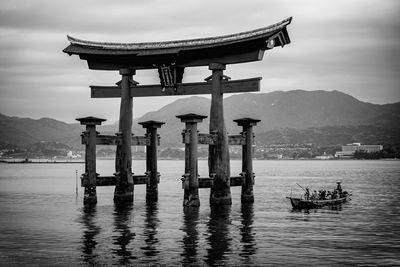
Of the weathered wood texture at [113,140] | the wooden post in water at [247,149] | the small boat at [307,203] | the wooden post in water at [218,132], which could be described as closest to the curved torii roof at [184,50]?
the wooden post in water at [218,132]

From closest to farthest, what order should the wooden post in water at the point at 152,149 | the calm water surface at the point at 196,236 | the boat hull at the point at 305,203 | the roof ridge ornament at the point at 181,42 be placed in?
the calm water surface at the point at 196,236 < the roof ridge ornament at the point at 181,42 < the wooden post in water at the point at 152,149 < the boat hull at the point at 305,203

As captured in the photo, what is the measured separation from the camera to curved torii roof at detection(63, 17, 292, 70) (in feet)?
112

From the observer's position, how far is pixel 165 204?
47.7 m

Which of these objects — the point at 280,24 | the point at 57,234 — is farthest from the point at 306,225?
the point at 57,234

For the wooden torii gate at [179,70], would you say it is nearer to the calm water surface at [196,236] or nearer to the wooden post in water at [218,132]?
the wooden post in water at [218,132]

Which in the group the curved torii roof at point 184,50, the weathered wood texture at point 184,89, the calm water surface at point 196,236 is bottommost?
the calm water surface at point 196,236

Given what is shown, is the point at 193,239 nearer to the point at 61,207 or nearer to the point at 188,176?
the point at 188,176

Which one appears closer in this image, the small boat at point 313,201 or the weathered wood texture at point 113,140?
the weathered wood texture at point 113,140

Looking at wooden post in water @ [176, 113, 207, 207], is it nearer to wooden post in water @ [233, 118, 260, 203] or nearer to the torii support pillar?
wooden post in water @ [233, 118, 260, 203]

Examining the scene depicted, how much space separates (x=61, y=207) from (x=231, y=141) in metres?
15.3

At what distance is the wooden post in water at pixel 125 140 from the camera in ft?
127

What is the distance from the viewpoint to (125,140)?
1532 inches

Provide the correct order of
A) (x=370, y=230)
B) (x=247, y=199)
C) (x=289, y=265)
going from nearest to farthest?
(x=289, y=265), (x=370, y=230), (x=247, y=199)

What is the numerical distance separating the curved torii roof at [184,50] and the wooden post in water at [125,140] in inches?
41.8
